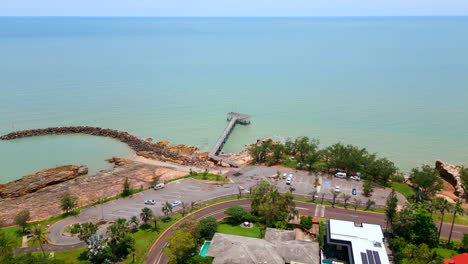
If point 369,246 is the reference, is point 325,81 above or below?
above

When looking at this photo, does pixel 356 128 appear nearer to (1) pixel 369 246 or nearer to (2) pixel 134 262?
(1) pixel 369 246

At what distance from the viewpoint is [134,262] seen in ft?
152

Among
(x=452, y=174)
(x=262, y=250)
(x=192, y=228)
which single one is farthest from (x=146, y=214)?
(x=452, y=174)

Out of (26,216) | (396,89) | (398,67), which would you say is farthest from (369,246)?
(398,67)

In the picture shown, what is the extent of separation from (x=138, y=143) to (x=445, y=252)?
74785 millimetres

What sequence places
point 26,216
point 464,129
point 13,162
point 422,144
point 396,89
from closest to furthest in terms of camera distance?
point 26,216 → point 13,162 → point 422,144 → point 464,129 → point 396,89

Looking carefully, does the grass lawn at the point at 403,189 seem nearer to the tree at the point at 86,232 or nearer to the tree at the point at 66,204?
the tree at the point at 86,232

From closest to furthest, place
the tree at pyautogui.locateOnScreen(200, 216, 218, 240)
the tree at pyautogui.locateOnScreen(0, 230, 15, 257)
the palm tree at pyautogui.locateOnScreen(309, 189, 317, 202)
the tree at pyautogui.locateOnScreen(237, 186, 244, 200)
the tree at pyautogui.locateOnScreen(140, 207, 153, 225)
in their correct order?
the tree at pyautogui.locateOnScreen(0, 230, 15, 257)
the tree at pyautogui.locateOnScreen(200, 216, 218, 240)
the tree at pyautogui.locateOnScreen(140, 207, 153, 225)
the palm tree at pyautogui.locateOnScreen(309, 189, 317, 202)
the tree at pyautogui.locateOnScreen(237, 186, 244, 200)

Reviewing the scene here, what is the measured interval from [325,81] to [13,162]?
127 m

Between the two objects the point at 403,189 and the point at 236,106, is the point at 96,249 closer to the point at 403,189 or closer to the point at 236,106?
the point at 403,189

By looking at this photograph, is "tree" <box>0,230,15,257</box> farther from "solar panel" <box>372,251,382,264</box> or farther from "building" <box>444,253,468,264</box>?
"building" <box>444,253,468,264</box>

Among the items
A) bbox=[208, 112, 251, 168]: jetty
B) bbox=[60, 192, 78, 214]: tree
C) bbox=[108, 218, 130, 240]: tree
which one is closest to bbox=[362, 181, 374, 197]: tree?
bbox=[208, 112, 251, 168]: jetty

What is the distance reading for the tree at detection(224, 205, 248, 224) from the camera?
55062 mm

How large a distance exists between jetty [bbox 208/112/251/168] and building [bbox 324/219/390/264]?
34.0 m
